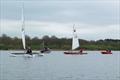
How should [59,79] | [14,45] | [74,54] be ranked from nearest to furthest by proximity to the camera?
[59,79], [74,54], [14,45]

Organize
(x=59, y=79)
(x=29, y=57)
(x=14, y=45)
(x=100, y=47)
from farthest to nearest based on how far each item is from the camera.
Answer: (x=100, y=47) → (x=14, y=45) → (x=29, y=57) → (x=59, y=79)

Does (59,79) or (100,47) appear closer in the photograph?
(59,79)

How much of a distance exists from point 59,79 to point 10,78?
3.58 metres

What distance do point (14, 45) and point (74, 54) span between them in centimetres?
2591

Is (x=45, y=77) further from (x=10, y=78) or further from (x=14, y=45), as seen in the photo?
(x=14, y=45)

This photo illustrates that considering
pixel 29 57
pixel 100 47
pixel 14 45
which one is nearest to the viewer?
pixel 29 57

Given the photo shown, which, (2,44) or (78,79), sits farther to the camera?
(2,44)

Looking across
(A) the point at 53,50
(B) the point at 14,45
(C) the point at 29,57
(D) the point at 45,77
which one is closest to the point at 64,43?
(A) the point at 53,50

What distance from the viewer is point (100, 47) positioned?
11456 centimetres

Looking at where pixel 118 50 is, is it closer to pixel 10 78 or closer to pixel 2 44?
pixel 2 44

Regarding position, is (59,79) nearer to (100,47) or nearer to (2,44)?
(2,44)

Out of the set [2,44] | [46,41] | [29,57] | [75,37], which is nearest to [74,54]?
[75,37]

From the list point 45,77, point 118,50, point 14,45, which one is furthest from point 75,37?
point 45,77

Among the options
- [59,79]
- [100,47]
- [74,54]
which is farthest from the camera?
[100,47]
